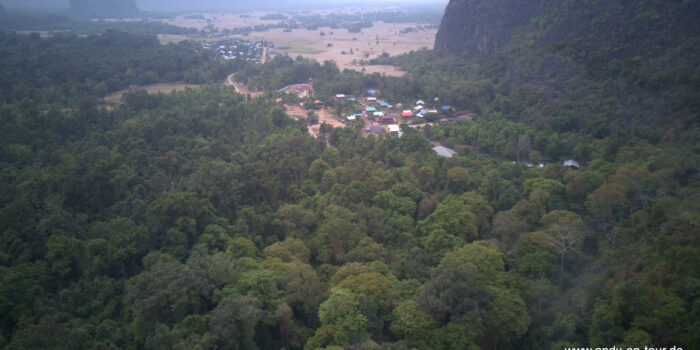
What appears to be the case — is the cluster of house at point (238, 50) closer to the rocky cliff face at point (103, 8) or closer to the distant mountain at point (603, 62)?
the distant mountain at point (603, 62)

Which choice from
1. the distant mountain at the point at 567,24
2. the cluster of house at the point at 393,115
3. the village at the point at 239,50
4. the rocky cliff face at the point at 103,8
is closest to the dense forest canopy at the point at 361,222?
the distant mountain at the point at 567,24

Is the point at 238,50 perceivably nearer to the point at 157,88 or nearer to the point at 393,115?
the point at 157,88

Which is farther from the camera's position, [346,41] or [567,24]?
[346,41]

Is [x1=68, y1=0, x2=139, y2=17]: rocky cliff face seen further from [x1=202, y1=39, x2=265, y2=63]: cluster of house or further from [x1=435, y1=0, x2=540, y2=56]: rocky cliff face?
[x1=435, y1=0, x2=540, y2=56]: rocky cliff face

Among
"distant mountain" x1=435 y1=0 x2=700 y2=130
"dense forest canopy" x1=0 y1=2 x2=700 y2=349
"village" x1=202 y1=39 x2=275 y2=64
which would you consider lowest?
"dense forest canopy" x1=0 y1=2 x2=700 y2=349

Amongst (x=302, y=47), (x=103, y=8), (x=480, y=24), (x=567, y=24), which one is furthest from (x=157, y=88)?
(x=103, y=8)

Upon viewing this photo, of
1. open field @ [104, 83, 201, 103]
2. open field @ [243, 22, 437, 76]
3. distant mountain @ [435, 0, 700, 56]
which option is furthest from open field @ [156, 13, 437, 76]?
open field @ [104, 83, 201, 103]
